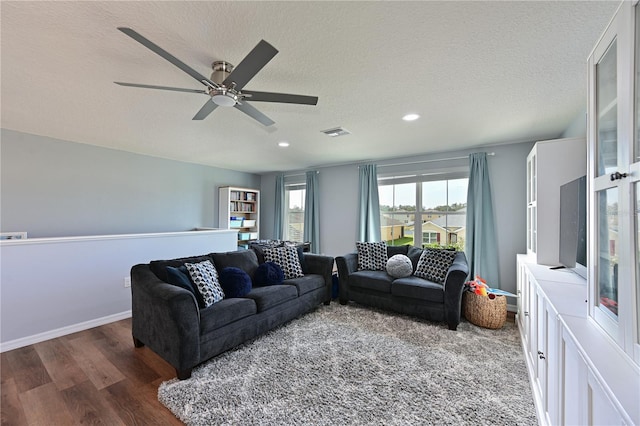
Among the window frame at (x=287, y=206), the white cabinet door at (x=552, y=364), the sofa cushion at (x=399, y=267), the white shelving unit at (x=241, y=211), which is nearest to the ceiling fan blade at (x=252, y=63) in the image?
the white cabinet door at (x=552, y=364)

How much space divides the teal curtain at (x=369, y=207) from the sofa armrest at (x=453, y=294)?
188 cm

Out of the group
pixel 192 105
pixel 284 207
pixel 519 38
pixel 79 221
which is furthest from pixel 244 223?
pixel 519 38

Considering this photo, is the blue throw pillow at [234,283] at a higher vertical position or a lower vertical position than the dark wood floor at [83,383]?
higher

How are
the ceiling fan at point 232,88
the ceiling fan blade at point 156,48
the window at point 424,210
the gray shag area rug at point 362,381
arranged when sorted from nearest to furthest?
the ceiling fan blade at point 156,48 < the ceiling fan at point 232,88 < the gray shag area rug at point 362,381 < the window at point 424,210

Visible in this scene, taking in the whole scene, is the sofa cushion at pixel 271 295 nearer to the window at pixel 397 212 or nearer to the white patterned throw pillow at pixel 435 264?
the white patterned throw pillow at pixel 435 264

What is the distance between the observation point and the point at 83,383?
2049 mm

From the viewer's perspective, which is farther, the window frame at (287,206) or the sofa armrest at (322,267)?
the window frame at (287,206)

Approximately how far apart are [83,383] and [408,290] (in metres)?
3.23

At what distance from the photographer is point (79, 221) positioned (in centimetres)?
382

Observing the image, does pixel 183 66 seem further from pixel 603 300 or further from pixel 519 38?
pixel 603 300

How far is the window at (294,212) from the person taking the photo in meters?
6.13

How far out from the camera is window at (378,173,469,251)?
13.9 feet

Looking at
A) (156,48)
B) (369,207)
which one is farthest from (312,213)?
(156,48)

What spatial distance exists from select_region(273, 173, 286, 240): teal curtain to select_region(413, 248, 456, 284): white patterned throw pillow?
3.45 meters
